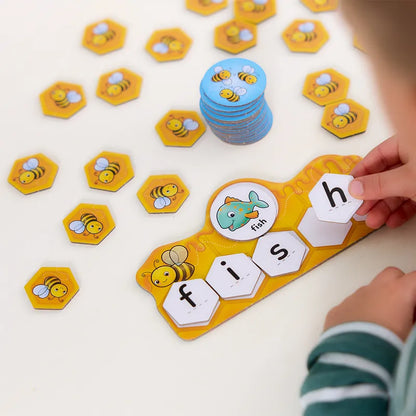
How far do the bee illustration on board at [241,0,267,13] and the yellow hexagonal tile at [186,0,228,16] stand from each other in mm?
34

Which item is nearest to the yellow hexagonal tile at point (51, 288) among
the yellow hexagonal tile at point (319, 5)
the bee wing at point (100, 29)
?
the bee wing at point (100, 29)

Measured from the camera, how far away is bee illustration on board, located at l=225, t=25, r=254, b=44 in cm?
89

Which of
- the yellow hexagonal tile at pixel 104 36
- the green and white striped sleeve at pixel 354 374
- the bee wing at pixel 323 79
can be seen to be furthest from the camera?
the yellow hexagonal tile at pixel 104 36

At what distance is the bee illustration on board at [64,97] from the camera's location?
33.9 inches

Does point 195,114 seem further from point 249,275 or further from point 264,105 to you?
point 249,275

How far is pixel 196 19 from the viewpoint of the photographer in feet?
3.06

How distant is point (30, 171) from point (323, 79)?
45 cm

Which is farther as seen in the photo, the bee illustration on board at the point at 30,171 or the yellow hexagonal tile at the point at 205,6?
the yellow hexagonal tile at the point at 205,6

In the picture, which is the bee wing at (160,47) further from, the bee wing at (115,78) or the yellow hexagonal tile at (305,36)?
the yellow hexagonal tile at (305,36)

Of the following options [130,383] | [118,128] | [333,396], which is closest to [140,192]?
[118,128]

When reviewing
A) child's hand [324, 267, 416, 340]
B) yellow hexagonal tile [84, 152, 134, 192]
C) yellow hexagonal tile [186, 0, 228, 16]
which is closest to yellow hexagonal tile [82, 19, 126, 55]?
yellow hexagonal tile [186, 0, 228, 16]

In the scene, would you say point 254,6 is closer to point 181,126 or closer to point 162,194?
point 181,126

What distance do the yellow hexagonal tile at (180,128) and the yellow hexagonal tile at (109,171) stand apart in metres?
0.07

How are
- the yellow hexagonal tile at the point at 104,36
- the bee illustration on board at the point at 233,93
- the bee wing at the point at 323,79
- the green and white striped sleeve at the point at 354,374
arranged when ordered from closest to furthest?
the green and white striped sleeve at the point at 354,374 < the bee illustration on board at the point at 233,93 < the bee wing at the point at 323,79 < the yellow hexagonal tile at the point at 104,36
